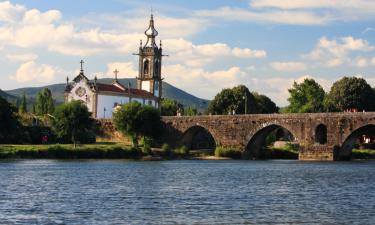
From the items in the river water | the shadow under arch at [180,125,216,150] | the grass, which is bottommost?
the river water

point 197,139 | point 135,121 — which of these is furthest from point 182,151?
point 197,139

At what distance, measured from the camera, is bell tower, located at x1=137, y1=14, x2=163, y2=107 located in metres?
142

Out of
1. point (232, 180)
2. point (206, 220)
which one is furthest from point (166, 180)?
point (206, 220)

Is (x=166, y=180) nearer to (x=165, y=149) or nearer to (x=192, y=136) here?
(x=165, y=149)

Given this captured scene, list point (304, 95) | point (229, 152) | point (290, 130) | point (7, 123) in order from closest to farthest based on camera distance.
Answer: point (7, 123)
point (290, 130)
point (229, 152)
point (304, 95)

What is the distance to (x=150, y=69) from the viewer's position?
471 ft

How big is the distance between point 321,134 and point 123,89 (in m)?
48.1

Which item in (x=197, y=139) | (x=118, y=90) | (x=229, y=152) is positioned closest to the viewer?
(x=229, y=152)

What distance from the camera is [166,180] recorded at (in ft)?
187

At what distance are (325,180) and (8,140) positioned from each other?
155ft

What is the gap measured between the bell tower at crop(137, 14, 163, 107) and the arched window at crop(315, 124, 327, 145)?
52328mm

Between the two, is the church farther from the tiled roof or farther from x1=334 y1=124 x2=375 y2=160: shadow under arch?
x1=334 y1=124 x2=375 y2=160: shadow under arch

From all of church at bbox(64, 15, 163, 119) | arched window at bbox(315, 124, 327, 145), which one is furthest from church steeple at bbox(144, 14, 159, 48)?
arched window at bbox(315, 124, 327, 145)

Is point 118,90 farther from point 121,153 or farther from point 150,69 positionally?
point 121,153
